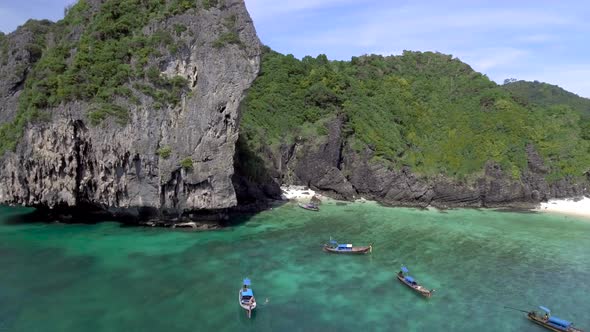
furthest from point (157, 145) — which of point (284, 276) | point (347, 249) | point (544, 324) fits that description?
point (544, 324)

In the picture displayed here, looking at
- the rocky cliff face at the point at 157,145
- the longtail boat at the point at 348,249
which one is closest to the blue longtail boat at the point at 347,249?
the longtail boat at the point at 348,249

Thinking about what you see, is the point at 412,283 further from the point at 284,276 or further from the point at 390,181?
the point at 390,181

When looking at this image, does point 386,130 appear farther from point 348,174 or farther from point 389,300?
point 389,300

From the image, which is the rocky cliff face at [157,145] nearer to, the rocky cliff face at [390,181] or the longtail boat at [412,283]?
the longtail boat at [412,283]

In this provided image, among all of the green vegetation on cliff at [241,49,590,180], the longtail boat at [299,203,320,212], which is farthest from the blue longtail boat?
the green vegetation on cliff at [241,49,590,180]

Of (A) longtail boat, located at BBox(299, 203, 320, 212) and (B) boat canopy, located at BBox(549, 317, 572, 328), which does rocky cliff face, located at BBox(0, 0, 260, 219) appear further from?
(B) boat canopy, located at BBox(549, 317, 572, 328)

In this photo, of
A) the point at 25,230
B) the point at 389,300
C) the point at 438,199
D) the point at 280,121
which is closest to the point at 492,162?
the point at 438,199

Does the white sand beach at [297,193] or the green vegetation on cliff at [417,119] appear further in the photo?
the green vegetation on cliff at [417,119]
